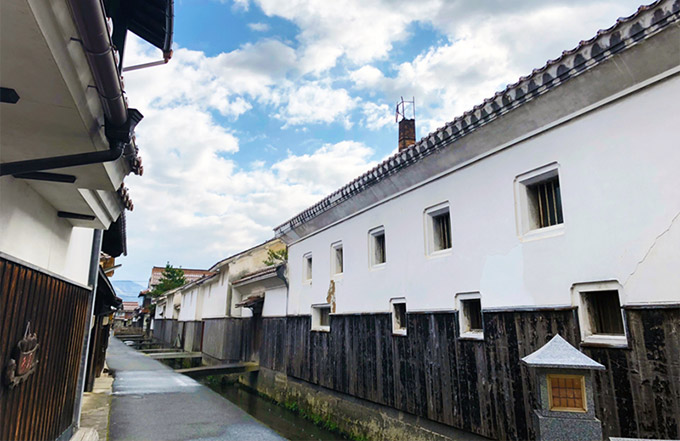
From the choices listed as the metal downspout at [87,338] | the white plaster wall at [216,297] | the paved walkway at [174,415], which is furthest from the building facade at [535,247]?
the white plaster wall at [216,297]

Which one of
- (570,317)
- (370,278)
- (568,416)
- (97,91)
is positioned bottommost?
(568,416)

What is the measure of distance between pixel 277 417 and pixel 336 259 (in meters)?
6.08

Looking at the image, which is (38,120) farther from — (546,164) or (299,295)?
(299,295)

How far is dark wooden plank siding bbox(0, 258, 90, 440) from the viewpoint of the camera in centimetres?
380

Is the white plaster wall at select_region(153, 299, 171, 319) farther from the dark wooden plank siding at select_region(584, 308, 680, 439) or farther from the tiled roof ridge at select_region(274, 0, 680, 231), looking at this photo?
the dark wooden plank siding at select_region(584, 308, 680, 439)

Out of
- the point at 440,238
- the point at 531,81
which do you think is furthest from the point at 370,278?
the point at 531,81

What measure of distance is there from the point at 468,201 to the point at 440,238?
4.29 ft

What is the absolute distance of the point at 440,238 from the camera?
8.98 metres

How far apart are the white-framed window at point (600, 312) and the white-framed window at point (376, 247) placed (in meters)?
5.41

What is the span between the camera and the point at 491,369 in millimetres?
7055

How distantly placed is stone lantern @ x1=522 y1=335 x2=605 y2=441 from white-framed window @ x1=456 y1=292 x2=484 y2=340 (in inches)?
148

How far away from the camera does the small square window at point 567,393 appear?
3.73 metres

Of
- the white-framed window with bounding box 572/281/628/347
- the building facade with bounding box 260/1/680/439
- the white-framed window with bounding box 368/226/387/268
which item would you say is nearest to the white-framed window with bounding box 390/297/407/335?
the building facade with bounding box 260/1/680/439

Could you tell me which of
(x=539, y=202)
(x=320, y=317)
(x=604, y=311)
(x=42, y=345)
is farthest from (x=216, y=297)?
(x=604, y=311)
